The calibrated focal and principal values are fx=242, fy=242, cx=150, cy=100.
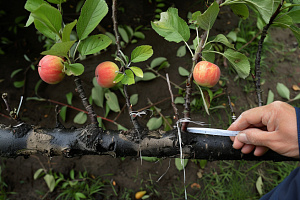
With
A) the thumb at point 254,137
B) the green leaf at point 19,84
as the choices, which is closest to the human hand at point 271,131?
the thumb at point 254,137

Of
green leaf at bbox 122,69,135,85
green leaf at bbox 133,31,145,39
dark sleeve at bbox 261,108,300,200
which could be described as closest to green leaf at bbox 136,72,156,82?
green leaf at bbox 133,31,145,39

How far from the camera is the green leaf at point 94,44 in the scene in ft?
3.04

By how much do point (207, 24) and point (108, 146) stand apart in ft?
2.03

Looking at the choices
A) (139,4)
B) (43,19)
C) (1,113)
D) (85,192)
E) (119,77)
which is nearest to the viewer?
(43,19)

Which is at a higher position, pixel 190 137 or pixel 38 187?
pixel 190 137

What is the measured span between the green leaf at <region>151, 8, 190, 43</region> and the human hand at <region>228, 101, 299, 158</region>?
1.34 feet

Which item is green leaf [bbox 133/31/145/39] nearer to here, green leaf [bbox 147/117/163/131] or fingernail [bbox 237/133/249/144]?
green leaf [bbox 147/117/163/131]

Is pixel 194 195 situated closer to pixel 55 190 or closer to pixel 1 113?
pixel 55 190

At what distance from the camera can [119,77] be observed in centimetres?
96

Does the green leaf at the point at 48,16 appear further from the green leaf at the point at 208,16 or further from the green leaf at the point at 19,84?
the green leaf at the point at 19,84

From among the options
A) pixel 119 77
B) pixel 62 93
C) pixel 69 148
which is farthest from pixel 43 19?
pixel 62 93

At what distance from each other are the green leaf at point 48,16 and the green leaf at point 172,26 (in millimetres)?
352

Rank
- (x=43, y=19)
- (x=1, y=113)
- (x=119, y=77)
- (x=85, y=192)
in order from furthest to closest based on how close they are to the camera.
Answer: (x=1, y=113)
(x=85, y=192)
(x=119, y=77)
(x=43, y=19)

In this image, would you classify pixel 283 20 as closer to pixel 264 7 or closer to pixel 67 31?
pixel 264 7
